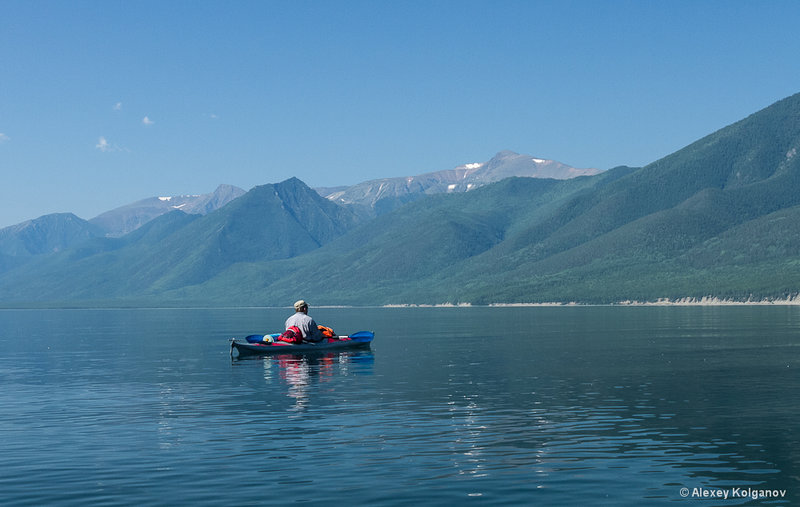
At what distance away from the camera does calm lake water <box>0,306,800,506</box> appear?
30719 millimetres

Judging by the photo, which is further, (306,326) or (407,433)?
(306,326)

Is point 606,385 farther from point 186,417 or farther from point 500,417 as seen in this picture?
point 186,417

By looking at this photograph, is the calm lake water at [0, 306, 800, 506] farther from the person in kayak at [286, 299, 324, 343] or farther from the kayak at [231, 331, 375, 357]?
the kayak at [231, 331, 375, 357]

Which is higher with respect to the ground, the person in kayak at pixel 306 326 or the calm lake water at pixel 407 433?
the person in kayak at pixel 306 326

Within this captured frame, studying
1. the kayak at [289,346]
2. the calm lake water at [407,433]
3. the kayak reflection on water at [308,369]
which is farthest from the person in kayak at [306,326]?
the calm lake water at [407,433]

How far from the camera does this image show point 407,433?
41.8 metres

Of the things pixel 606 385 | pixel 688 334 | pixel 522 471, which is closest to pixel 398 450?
pixel 522 471

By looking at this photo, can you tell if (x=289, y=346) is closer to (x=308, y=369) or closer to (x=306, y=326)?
(x=306, y=326)

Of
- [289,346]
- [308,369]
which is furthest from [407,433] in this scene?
[289,346]

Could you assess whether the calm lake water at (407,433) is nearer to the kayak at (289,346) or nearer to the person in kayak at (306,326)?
the person in kayak at (306,326)

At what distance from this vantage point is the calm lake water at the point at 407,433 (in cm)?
3072

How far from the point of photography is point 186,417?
48531 millimetres

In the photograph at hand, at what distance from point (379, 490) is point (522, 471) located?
562cm

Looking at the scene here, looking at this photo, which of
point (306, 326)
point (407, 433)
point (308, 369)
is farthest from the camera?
point (306, 326)
